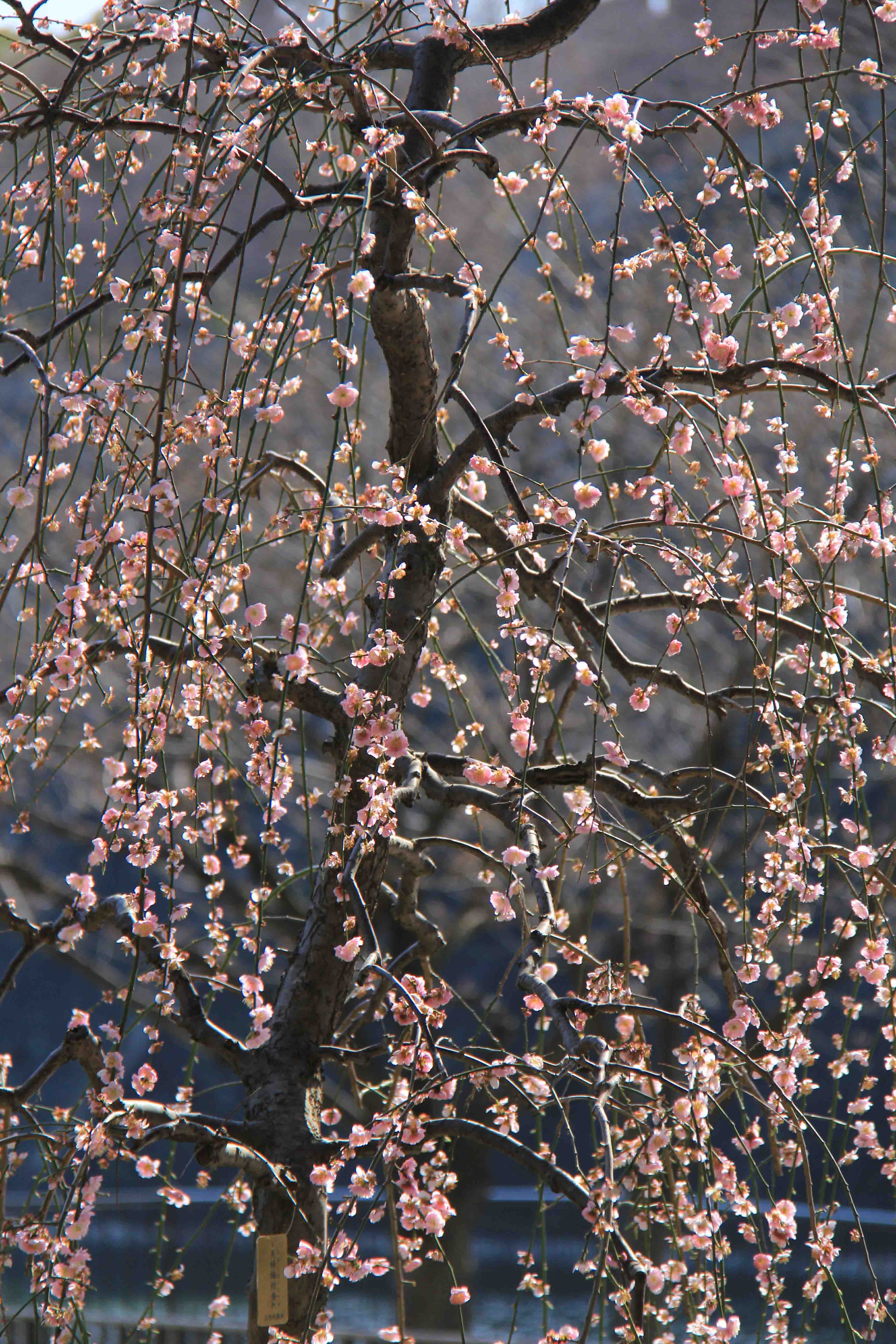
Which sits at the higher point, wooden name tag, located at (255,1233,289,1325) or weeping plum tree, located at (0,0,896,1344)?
weeping plum tree, located at (0,0,896,1344)

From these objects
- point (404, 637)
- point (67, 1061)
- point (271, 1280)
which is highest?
point (404, 637)

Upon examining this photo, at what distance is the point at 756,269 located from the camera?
1.36m

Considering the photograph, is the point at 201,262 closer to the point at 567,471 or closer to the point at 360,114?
the point at 360,114

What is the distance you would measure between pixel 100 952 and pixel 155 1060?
63.6 inches

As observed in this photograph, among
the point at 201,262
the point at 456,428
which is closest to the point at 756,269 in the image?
the point at 201,262

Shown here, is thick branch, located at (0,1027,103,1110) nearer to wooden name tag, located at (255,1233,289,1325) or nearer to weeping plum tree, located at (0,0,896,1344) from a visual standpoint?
weeping plum tree, located at (0,0,896,1344)

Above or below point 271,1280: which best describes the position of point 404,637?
above

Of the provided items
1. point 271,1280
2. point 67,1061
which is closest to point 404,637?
point 67,1061

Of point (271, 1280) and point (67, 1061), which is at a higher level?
point (67, 1061)

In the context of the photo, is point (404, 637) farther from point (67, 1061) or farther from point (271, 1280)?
point (271, 1280)

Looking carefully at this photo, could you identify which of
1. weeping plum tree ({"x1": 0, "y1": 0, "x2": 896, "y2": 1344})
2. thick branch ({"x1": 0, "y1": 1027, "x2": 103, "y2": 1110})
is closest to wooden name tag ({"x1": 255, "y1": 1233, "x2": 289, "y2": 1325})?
weeping plum tree ({"x1": 0, "y1": 0, "x2": 896, "y2": 1344})

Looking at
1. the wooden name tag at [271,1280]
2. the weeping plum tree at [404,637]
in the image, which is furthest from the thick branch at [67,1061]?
the wooden name tag at [271,1280]

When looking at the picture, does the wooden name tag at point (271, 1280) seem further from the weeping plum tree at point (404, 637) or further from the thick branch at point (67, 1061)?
the thick branch at point (67, 1061)

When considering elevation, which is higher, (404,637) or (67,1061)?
(404,637)
